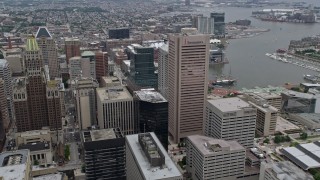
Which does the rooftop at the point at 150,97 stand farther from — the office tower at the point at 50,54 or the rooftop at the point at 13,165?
the office tower at the point at 50,54

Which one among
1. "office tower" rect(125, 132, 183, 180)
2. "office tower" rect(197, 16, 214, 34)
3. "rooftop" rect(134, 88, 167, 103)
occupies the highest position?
"office tower" rect(197, 16, 214, 34)

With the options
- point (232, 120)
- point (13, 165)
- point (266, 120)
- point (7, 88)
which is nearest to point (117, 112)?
point (232, 120)

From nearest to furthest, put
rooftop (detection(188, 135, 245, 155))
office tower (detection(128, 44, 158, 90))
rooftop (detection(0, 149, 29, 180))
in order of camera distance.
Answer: rooftop (detection(0, 149, 29, 180)) → rooftop (detection(188, 135, 245, 155)) → office tower (detection(128, 44, 158, 90))

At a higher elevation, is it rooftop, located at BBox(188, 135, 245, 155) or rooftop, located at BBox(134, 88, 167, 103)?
rooftop, located at BBox(134, 88, 167, 103)

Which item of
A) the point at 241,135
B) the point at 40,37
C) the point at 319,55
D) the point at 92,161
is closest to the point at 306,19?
the point at 319,55

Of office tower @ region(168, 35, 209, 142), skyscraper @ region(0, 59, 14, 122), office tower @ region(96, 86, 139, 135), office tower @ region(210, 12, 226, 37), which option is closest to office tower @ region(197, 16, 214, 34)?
office tower @ region(210, 12, 226, 37)

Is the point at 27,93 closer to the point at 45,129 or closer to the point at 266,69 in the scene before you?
the point at 45,129

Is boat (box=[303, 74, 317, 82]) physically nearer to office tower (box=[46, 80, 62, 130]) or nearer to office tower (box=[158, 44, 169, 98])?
office tower (box=[158, 44, 169, 98])
